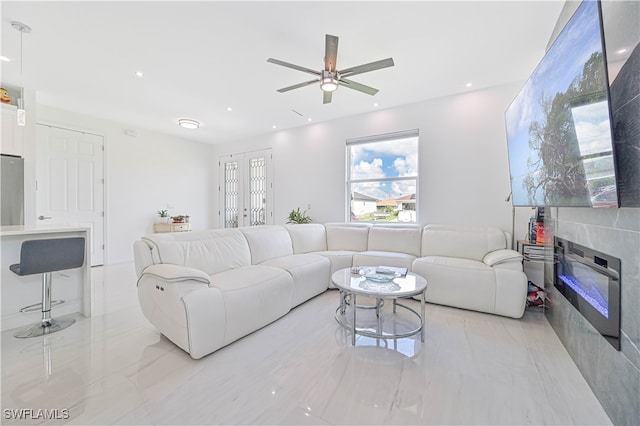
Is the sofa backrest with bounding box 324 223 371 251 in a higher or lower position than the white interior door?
lower

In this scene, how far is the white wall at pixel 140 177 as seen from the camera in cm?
491

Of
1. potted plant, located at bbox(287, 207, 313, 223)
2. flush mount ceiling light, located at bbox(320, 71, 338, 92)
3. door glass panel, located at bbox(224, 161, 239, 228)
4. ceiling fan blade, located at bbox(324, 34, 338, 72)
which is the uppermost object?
ceiling fan blade, located at bbox(324, 34, 338, 72)

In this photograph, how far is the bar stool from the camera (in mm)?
2131

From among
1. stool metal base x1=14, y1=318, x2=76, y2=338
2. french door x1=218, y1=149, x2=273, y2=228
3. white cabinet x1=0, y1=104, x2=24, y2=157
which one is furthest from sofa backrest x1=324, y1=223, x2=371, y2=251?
white cabinet x1=0, y1=104, x2=24, y2=157

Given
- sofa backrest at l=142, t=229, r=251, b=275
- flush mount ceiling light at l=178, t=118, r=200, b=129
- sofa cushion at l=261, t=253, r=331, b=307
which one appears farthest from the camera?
flush mount ceiling light at l=178, t=118, r=200, b=129

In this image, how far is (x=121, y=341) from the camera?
2127mm

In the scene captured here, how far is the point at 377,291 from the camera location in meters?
2.06

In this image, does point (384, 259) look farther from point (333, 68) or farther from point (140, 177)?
point (140, 177)

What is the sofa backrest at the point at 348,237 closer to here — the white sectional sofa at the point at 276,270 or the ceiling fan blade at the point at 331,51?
the white sectional sofa at the point at 276,270

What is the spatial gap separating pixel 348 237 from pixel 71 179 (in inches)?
199

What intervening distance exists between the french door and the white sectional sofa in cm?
219

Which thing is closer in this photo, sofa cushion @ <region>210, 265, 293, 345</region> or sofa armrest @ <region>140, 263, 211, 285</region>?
sofa armrest @ <region>140, 263, 211, 285</region>

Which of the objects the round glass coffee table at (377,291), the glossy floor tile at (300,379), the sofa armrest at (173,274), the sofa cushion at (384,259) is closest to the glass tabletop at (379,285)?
the round glass coffee table at (377,291)

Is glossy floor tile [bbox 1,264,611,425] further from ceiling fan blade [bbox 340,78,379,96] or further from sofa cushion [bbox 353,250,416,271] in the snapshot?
ceiling fan blade [bbox 340,78,379,96]
